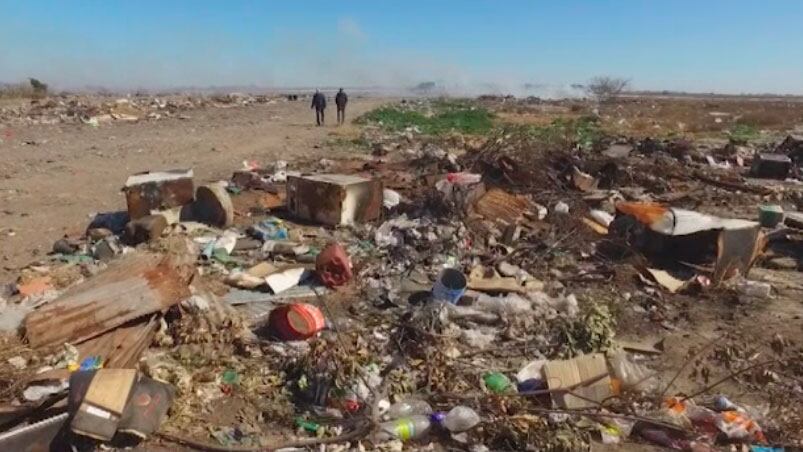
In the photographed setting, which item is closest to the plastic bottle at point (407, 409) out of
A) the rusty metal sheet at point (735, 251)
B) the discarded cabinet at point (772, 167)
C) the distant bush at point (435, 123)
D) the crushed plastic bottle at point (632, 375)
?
the crushed plastic bottle at point (632, 375)

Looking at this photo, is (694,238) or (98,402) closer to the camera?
(98,402)

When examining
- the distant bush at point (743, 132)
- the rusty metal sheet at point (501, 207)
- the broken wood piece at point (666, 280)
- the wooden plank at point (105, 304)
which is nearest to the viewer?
the wooden plank at point (105, 304)

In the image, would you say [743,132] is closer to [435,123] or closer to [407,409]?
[435,123]

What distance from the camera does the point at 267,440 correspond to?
2.89 meters

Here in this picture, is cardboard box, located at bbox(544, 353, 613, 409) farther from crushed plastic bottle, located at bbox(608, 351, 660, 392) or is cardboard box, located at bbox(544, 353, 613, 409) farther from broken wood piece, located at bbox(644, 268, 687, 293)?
broken wood piece, located at bbox(644, 268, 687, 293)

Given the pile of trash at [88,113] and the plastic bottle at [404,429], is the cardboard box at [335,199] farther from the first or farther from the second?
the pile of trash at [88,113]

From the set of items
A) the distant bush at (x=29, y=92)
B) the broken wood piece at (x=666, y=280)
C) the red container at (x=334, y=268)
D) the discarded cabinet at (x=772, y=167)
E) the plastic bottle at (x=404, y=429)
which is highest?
the distant bush at (x=29, y=92)

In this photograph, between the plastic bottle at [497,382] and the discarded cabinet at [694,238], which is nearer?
the plastic bottle at [497,382]

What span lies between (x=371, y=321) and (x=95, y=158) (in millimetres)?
8968

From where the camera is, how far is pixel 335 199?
6.42m

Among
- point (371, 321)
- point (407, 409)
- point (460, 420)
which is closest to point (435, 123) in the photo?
point (371, 321)

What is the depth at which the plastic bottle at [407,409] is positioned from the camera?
121 inches

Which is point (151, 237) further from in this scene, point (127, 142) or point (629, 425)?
point (127, 142)

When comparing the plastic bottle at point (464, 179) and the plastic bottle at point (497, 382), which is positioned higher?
the plastic bottle at point (464, 179)
